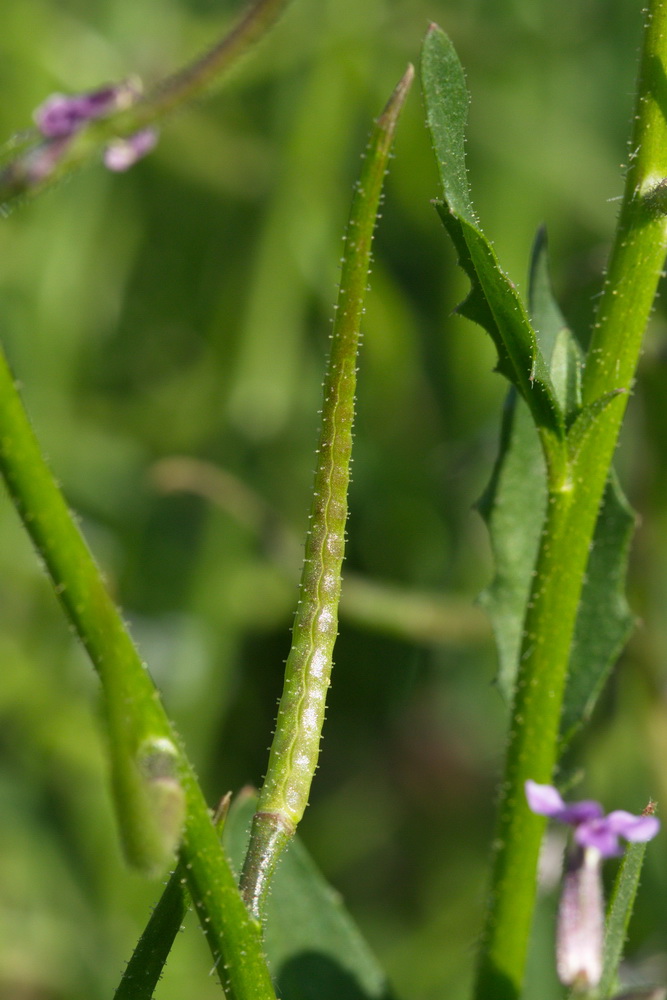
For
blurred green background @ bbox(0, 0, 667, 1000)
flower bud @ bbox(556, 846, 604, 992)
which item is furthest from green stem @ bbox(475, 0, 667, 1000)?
blurred green background @ bbox(0, 0, 667, 1000)

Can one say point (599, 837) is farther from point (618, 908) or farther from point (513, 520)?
point (513, 520)

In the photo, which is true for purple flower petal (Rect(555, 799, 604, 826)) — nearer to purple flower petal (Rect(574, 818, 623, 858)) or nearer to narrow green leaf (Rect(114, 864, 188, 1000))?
purple flower petal (Rect(574, 818, 623, 858))

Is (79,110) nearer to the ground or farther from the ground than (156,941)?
farther from the ground

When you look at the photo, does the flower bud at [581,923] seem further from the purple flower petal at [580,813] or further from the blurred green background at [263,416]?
the blurred green background at [263,416]

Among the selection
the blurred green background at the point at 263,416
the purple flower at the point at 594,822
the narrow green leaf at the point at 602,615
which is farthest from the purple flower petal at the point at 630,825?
the blurred green background at the point at 263,416

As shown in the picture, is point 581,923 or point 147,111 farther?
point 147,111

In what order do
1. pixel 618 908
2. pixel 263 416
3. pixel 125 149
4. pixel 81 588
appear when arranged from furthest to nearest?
pixel 263 416 → pixel 125 149 → pixel 618 908 → pixel 81 588

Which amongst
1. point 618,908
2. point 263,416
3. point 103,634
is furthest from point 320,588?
point 263,416
